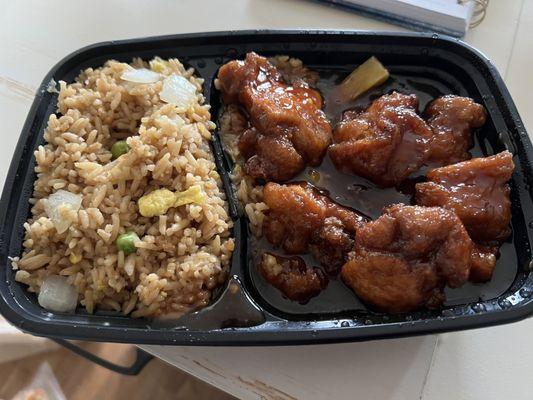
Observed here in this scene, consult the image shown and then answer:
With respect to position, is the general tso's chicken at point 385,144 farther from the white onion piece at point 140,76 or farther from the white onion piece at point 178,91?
the white onion piece at point 140,76

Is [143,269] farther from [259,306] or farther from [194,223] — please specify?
[259,306]

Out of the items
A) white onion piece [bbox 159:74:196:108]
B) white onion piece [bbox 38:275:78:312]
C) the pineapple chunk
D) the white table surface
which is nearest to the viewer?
white onion piece [bbox 38:275:78:312]

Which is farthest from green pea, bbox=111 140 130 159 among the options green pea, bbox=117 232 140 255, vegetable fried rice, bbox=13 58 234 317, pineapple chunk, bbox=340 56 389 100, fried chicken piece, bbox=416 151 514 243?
fried chicken piece, bbox=416 151 514 243

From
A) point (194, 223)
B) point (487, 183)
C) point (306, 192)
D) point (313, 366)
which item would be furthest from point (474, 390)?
point (194, 223)

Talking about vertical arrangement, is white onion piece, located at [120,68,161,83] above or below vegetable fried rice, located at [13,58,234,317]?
above

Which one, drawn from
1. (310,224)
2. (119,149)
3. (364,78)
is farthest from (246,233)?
(364,78)

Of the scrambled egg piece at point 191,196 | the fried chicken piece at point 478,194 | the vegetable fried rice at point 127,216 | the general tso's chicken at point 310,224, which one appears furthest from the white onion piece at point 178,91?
the fried chicken piece at point 478,194

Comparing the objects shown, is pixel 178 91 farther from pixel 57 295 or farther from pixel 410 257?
pixel 410 257

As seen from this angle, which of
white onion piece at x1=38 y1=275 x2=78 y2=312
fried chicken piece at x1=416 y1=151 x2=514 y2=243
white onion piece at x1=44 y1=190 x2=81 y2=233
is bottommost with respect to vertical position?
white onion piece at x1=38 y1=275 x2=78 y2=312

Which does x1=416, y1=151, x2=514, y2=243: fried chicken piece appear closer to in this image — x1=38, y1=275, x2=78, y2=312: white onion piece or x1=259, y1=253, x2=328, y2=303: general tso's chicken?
x1=259, y1=253, x2=328, y2=303: general tso's chicken
